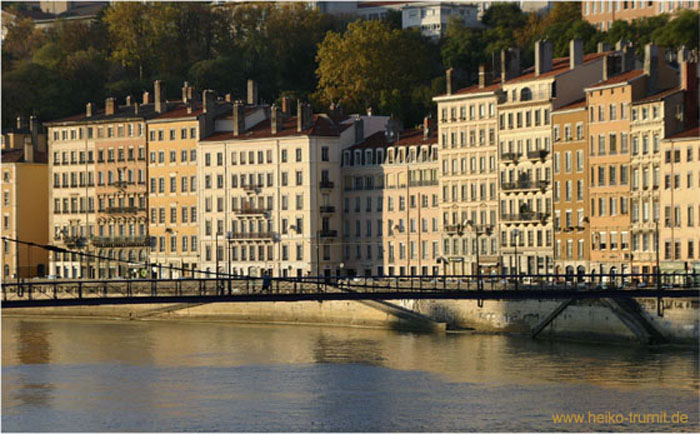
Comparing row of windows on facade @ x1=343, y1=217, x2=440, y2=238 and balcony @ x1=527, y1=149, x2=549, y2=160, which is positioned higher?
balcony @ x1=527, y1=149, x2=549, y2=160

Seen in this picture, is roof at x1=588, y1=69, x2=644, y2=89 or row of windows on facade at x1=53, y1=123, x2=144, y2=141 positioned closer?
roof at x1=588, y1=69, x2=644, y2=89

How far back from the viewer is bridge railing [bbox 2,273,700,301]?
64500mm

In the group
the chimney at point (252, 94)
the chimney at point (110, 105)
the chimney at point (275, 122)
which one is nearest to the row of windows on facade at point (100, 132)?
the chimney at point (110, 105)

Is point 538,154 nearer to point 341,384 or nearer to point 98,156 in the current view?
point 98,156

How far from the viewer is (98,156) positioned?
369ft

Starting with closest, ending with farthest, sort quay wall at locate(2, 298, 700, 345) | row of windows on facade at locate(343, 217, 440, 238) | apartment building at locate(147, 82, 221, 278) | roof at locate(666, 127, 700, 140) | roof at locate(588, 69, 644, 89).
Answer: quay wall at locate(2, 298, 700, 345) < roof at locate(666, 127, 700, 140) < roof at locate(588, 69, 644, 89) < row of windows on facade at locate(343, 217, 440, 238) < apartment building at locate(147, 82, 221, 278)

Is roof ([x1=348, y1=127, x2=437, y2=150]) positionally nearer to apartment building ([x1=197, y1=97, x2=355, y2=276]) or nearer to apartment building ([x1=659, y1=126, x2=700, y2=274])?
apartment building ([x1=197, y1=97, x2=355, y2=276])

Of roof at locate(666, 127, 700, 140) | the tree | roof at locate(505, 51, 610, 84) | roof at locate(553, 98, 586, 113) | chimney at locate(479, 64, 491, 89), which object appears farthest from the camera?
the tree

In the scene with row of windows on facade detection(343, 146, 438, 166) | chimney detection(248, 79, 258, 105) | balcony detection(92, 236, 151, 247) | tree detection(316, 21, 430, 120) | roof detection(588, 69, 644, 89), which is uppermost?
tree detection(316, 21, 430, 120)

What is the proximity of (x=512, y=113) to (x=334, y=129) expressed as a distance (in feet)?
40.5

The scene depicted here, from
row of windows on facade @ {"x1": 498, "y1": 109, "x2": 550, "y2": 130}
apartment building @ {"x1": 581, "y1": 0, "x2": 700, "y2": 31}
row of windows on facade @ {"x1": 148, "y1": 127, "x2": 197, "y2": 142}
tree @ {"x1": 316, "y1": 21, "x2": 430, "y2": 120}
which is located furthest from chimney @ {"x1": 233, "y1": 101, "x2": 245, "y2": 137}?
apartment building @ {"x1": 581, "y1": 0, "x2": 700, "y2": 31}

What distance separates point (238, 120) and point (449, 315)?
26.5 metres

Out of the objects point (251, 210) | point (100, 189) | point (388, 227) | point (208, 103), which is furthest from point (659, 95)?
point (100, 189)

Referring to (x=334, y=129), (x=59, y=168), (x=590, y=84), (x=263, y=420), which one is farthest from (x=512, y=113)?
(x=263, y=420)
